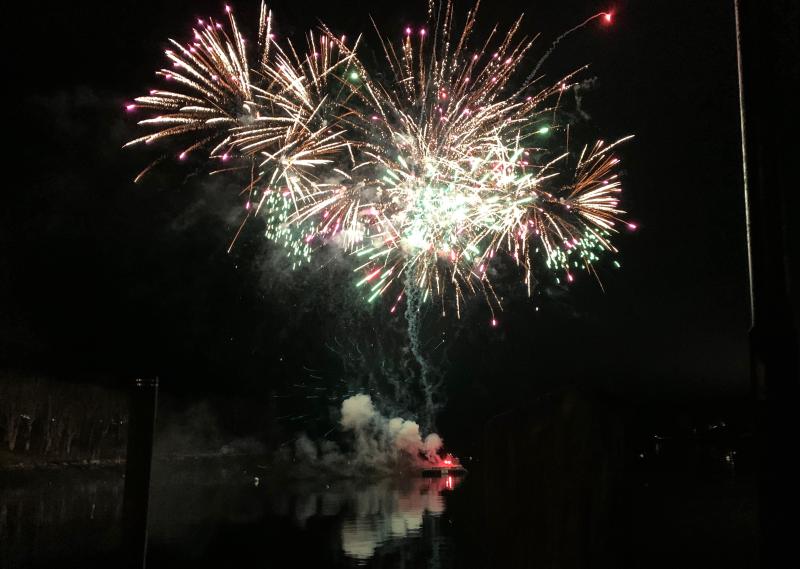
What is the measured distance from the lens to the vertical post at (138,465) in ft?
21.2

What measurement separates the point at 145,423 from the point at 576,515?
5083 millimetres

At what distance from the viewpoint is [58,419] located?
50344mm

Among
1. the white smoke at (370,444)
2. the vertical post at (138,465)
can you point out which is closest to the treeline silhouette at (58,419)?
the white smoke at (370,444)

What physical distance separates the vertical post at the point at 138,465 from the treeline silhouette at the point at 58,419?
48.0m

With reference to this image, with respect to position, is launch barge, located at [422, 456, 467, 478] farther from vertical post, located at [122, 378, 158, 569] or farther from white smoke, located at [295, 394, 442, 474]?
vertical post, located at [122, 378, 158, 569]

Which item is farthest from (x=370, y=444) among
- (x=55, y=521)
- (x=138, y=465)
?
(x=138, y=465)

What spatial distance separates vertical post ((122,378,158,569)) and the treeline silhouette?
157 ft

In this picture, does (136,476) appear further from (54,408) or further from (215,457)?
(215,457)

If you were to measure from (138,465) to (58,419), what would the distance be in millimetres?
49940

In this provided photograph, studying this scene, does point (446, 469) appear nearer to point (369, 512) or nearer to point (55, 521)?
point (369, 512)

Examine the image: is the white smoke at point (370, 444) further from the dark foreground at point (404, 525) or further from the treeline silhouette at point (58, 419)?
the dark foreground at point (404, 525)

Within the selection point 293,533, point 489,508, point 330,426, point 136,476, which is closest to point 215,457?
point 330,426

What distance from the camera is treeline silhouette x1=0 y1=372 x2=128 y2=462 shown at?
48.2m

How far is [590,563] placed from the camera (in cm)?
234
